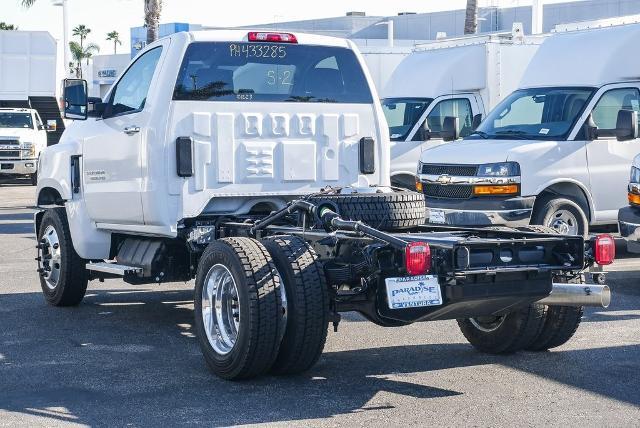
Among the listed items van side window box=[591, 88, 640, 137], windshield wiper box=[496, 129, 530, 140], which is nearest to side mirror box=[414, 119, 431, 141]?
windshield wiper box=[496, 129, 530, 140]

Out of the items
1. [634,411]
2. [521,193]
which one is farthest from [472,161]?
[634,411]

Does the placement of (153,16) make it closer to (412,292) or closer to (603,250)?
(603,250)

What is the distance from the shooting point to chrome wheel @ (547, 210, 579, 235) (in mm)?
12961

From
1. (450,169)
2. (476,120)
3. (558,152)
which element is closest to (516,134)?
(558,152)

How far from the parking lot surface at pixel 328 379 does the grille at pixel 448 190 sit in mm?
3190

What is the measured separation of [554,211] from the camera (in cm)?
1295

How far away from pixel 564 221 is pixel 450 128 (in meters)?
2.78

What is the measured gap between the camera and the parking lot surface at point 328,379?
638cm

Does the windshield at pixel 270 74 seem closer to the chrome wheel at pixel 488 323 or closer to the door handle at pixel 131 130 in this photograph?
the door handle at pixel 131 130

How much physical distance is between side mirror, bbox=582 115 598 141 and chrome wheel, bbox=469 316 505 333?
562cm

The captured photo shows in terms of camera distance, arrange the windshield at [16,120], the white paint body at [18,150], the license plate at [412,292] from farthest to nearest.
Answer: the windshield at [16,120] → the white paint body at [18,150] → the license plate at [412,292]

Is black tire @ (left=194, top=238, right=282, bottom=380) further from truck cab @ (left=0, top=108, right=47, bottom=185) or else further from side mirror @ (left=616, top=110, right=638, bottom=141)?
truck cab @ (left=0, top=108, right=47, bottom=185)

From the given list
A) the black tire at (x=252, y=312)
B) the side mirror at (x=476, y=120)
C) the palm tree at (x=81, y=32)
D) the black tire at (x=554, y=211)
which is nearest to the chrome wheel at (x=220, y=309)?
the black tire at (x=252, y=312)

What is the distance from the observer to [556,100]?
1366 cm
